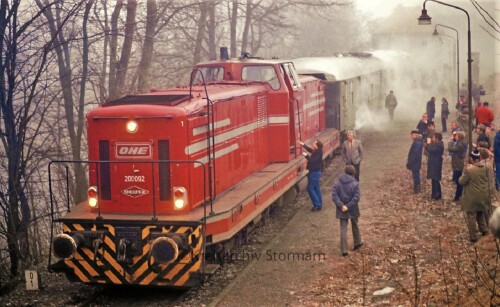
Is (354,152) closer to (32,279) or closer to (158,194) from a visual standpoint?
(158,194)

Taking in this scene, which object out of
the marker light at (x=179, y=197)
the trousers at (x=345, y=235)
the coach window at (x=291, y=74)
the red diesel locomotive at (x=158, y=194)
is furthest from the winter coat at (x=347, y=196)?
the coach window at (x=291, y=74)

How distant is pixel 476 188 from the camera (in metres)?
10.6

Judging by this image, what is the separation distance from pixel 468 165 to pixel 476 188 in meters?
0.55

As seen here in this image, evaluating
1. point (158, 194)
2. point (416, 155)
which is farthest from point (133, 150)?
point (416, 155)

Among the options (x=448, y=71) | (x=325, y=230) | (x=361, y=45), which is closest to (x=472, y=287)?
(x=325, y=230)

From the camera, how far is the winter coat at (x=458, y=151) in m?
14.0

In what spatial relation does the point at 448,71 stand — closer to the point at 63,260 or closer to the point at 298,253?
the point at 298,253

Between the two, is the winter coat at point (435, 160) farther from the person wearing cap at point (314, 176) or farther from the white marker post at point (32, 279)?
the white marker post at point (32, 279)

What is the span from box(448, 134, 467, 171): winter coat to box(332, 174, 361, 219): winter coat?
4.06 m

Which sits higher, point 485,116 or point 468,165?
point 485,116

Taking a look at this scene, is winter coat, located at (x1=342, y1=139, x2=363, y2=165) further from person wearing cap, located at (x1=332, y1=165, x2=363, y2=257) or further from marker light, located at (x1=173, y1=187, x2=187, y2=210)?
marker light, located at (x1=173, y1=187, x2=187, y2=210)

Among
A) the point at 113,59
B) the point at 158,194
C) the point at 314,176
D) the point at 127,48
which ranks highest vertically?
the point at 127,48

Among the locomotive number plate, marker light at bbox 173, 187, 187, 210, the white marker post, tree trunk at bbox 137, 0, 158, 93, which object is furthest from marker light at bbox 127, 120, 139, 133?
tree trunk at bbox 137, 0, 158, 93

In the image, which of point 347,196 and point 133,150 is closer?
point 133,150
